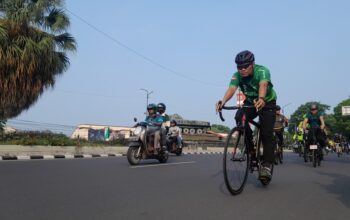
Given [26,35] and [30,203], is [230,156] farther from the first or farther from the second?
[26,35]

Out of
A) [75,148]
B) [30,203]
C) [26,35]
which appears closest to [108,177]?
[30,203]

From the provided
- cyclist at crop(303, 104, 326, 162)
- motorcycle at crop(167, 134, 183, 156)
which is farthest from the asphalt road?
motorcycle at crop(167, 134, 183, 156)

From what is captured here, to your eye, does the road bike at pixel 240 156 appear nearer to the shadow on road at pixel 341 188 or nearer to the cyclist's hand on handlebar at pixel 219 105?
the cyclist's hand on handlebar at pixel 219 105

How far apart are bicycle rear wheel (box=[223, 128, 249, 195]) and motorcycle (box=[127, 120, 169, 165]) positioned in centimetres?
567

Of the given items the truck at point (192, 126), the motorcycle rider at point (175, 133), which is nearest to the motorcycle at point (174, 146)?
the motorcycle rider at point (175, 133)

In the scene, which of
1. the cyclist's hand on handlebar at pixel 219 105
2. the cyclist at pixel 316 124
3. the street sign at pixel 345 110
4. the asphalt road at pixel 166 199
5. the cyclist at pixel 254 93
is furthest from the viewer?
the street sign at pixel 345 110

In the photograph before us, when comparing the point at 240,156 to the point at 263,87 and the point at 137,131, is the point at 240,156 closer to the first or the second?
the point at 263,87

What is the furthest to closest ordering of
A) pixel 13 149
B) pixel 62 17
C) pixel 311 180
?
pixel 62 17 < pixel 13 149 < pixel 311 180

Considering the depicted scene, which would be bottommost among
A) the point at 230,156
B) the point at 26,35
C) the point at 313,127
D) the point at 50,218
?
the point at 50,218

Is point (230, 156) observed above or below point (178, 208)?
above

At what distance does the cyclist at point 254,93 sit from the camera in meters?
6.08

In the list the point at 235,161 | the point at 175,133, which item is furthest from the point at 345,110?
the point at 235,161

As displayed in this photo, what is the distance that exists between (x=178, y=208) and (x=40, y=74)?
1719 cm

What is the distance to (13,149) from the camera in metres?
17.3
